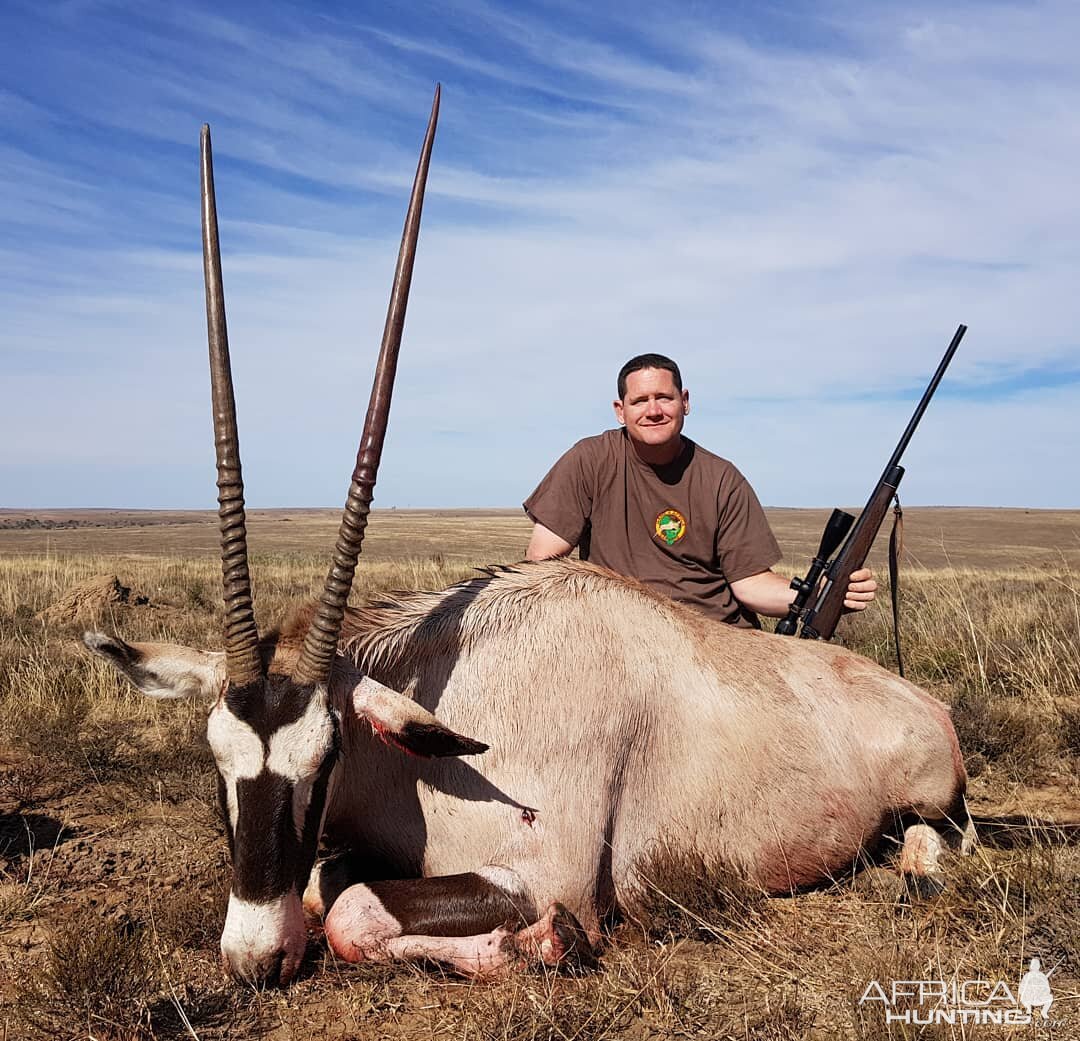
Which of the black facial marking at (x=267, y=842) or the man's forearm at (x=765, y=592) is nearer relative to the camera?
the black facial marking at (x=267, y=842)

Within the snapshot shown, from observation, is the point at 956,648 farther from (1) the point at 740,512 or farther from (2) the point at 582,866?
(2) the point at 582,866

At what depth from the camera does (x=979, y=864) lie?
160 inches

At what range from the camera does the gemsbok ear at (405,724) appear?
330 centimetres

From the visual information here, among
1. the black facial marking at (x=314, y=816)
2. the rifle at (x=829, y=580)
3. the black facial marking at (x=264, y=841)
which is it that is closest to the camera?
the black facial marking at (x=264, y=841)

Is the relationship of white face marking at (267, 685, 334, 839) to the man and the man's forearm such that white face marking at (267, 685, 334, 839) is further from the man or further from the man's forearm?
the man's forearm

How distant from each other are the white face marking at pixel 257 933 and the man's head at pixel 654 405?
3.56m

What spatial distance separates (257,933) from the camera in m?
3.01

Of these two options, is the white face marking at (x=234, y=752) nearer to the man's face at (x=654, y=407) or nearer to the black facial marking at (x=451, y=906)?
the black facial marking at (x=451, y=906)

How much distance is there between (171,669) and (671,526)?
125 inches

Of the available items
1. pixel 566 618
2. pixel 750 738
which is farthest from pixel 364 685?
pixel 750 738

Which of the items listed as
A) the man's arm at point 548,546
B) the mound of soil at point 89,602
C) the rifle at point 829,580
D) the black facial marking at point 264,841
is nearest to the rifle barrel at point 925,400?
the rifle at point 829,580

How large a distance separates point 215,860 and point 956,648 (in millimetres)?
7111

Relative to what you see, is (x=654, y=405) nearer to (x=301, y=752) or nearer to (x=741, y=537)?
(x=741, y=537)

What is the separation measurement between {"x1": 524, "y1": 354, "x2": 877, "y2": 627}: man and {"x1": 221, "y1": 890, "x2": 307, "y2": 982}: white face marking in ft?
10.1
